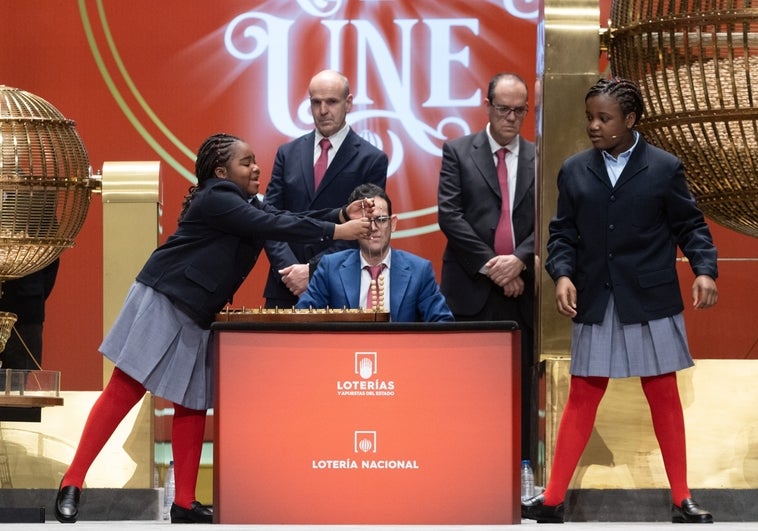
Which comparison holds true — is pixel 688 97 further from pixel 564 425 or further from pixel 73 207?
pixel 73 207

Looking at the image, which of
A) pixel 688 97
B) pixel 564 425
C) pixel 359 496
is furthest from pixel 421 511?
pixel 688 97

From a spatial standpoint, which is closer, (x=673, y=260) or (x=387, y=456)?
(x=387, y=456)

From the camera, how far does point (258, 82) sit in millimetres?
7582

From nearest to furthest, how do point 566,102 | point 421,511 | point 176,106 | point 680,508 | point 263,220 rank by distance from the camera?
point 421,511 → point 680,508 → point 263,220 → point 566,102 → point 176,106

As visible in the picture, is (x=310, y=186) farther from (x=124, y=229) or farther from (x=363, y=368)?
(x=363, y=368)

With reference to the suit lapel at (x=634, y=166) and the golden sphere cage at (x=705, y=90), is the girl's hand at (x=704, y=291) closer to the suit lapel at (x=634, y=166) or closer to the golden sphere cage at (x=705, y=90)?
the suit lapel at (x=634, y=166)

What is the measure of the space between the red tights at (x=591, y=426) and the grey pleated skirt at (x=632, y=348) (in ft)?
0.20

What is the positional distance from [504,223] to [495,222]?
4cm

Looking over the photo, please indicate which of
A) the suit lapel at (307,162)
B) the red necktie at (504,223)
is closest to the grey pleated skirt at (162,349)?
the suit lapel at (307,162)

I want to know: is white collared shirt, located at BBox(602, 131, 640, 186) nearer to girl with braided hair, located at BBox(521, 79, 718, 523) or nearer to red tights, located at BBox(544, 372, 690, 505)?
girl with braided hair, located at BBox(521, 79, 718, 523)

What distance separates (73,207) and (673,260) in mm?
2409

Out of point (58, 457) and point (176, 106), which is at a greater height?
point (176, 106)

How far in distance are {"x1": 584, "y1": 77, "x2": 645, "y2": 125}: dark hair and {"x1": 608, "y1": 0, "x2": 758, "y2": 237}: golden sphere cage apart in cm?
37

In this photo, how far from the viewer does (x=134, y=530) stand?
166 inches
